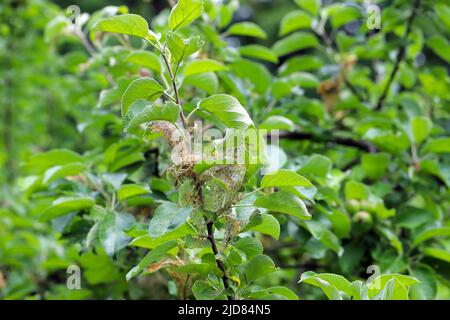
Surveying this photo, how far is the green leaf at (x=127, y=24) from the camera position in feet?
3.15

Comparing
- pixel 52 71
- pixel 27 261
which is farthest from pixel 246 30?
pixel 52 71

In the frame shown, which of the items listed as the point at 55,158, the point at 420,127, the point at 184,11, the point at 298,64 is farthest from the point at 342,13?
the point at 184,11

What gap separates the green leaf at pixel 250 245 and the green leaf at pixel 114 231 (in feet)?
1.03

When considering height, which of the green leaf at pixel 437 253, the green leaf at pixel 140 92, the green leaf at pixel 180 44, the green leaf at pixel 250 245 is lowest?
the green leaf at pixel 437 253

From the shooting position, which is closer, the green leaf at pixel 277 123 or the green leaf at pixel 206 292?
the green leaf at pixel 206 292

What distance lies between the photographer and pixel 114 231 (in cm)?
131

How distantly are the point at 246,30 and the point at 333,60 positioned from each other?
0.47 metres

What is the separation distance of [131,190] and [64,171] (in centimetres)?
21

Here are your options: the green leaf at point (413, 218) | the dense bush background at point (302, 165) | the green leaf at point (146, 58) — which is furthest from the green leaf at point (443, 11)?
the green leaf at point (146, 58)

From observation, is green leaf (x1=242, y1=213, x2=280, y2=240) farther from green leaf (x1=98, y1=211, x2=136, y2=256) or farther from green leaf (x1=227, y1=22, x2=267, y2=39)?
green leaf (x1=227, y1=22, x2=267, y2=39)

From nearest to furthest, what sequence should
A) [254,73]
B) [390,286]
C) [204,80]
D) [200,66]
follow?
[390,286]
[200,66]
[204,80]
[254,73]

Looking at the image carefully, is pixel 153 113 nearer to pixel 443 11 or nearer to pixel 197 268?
pixel 197 268

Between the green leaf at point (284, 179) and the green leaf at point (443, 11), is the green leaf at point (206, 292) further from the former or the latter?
the green leaf at point (443, 11)
